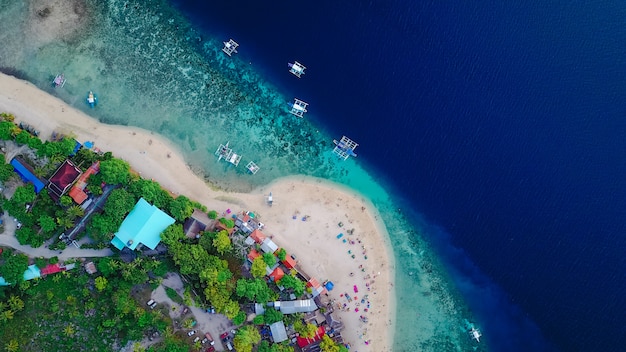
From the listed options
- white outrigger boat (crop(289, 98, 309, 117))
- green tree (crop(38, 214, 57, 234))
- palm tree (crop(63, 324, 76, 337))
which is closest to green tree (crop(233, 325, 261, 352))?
palm tree (crop(63, 324, 76, 337))

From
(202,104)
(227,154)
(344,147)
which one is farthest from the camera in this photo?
(344,147)

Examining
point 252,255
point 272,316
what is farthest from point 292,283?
point 252,255

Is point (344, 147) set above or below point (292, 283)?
above

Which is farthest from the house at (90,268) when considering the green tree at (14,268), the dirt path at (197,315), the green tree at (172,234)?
the green tree at (172,234)

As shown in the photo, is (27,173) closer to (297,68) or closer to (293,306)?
(297,68)

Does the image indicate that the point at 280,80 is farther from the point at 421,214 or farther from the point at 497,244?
the point at 497,244

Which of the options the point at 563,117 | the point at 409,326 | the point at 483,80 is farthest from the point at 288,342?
the point at 563,117

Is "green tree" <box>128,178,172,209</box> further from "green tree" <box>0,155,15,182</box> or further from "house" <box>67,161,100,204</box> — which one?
"green tree" <box>0,155,15,182</box>
